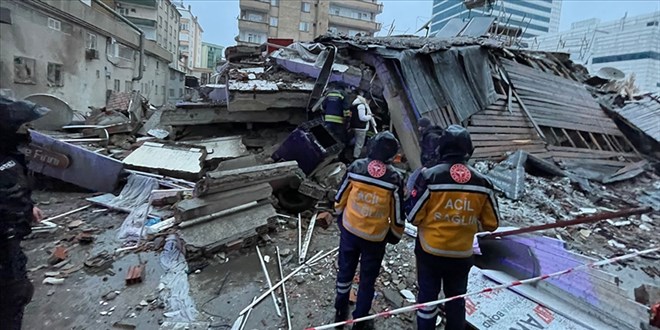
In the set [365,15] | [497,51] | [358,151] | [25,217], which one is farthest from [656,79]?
[25,217]

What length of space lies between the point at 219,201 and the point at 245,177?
43 centimetres

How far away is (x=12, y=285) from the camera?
5.83 ft

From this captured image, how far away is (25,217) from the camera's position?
69.3 inches

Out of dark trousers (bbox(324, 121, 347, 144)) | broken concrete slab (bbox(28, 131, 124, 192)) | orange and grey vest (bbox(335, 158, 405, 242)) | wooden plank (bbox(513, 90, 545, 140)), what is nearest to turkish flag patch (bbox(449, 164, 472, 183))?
orange and grey vest (bbox(335, 158, 405, 242))

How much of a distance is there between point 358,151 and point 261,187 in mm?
2350

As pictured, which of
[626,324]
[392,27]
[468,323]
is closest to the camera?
[626,324]

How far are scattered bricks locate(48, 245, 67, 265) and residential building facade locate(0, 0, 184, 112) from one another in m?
4.82

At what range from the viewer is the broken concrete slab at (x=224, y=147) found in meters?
5.61

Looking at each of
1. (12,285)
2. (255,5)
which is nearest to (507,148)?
(12,285)

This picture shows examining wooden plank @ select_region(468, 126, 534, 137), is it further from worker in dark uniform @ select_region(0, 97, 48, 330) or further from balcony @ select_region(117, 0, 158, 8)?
balcony @ select_region(117, 0, 158, 8)

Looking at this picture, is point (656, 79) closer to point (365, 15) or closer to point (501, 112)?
point (365, 15)

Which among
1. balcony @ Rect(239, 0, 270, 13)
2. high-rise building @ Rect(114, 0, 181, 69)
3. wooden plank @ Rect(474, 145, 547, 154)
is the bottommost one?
wooden plank @ Rect(474, 145, 547, 154)

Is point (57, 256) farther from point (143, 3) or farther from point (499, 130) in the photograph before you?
point (143, 3)

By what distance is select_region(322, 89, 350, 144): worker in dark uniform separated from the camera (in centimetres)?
549
